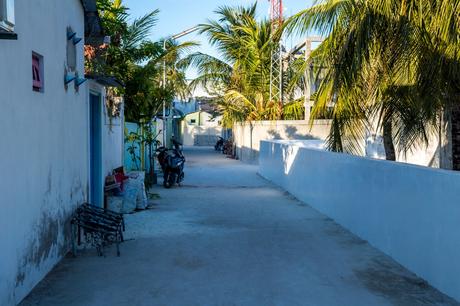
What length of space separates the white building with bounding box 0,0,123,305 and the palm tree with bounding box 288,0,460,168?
11.3ft

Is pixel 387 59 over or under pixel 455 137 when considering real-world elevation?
over

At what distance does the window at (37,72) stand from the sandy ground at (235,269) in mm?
1995

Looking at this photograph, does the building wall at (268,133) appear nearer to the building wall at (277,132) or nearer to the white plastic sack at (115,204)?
the building wall at (277,132)

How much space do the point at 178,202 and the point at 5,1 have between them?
8.26 m

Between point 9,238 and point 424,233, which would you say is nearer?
point 9,238

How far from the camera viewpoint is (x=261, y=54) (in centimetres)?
2406

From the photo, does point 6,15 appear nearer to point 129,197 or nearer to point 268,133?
point 129,197

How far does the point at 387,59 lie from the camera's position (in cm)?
775

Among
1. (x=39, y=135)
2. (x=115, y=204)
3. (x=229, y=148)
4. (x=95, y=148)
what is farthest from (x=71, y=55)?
(x=229, y=148)

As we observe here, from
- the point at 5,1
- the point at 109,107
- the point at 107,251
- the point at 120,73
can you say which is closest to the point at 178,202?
the point at 109,107

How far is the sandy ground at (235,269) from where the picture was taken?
197 inches

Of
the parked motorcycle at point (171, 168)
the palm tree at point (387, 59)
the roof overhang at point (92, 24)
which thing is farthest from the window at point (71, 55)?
the parked motorcycle at point (171, 168)

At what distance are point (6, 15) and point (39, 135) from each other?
6.01 ft

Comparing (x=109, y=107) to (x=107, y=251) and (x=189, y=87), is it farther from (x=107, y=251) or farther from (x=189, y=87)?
(x=189, y=87)
